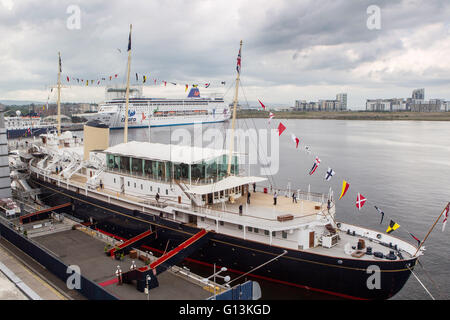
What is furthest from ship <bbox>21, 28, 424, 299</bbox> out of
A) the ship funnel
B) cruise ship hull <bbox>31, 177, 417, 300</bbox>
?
the ship funnel

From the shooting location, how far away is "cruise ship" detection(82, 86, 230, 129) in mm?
119312

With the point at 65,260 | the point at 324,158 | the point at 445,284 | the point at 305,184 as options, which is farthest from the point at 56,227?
the point at 324,158

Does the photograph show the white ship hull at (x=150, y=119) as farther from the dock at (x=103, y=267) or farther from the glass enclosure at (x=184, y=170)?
the dock at (x=103, y=267)

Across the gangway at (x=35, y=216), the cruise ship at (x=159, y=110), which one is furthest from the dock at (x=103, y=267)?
the cruise ship at (x=159, y=110)

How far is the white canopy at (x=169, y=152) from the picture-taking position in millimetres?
23297

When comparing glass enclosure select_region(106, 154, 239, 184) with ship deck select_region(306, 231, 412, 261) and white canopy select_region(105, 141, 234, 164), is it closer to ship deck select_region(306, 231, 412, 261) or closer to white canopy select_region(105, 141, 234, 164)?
white canopy select_region(105, 141, 234, 164)

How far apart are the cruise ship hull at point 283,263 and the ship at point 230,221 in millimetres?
50

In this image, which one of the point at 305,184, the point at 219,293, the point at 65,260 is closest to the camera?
the point at 219,293

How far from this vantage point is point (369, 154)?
69250 millimetres

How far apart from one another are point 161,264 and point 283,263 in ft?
21.0

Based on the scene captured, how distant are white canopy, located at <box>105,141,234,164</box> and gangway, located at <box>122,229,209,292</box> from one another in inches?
202

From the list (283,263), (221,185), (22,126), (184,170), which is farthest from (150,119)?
(283,263)
